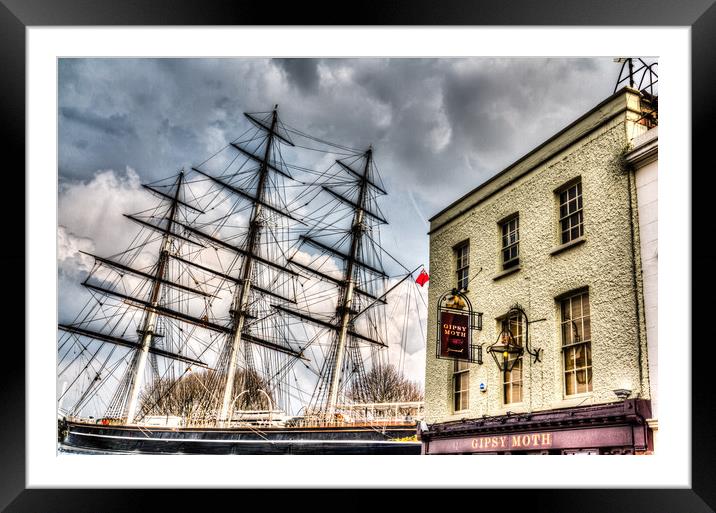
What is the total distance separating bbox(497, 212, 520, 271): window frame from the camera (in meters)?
11.9

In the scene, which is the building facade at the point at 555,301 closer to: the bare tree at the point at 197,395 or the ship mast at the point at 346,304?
the ship mast at the point at 346,304

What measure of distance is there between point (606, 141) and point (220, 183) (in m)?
8.00

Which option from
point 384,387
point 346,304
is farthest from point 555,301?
point 346,304

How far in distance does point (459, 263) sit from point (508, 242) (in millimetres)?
1345

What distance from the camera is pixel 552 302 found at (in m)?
10.9

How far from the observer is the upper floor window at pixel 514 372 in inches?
443

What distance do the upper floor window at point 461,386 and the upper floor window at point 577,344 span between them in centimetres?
229

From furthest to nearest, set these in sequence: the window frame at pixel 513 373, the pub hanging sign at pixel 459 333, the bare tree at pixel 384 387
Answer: the bare tree at pixel 384 387 → the pub hanging sign at pixel 459 333 → the window frame at pixel 513 373

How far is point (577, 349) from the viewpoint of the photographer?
10.3m

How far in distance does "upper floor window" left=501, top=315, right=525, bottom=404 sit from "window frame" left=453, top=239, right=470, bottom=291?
139 centimetres
